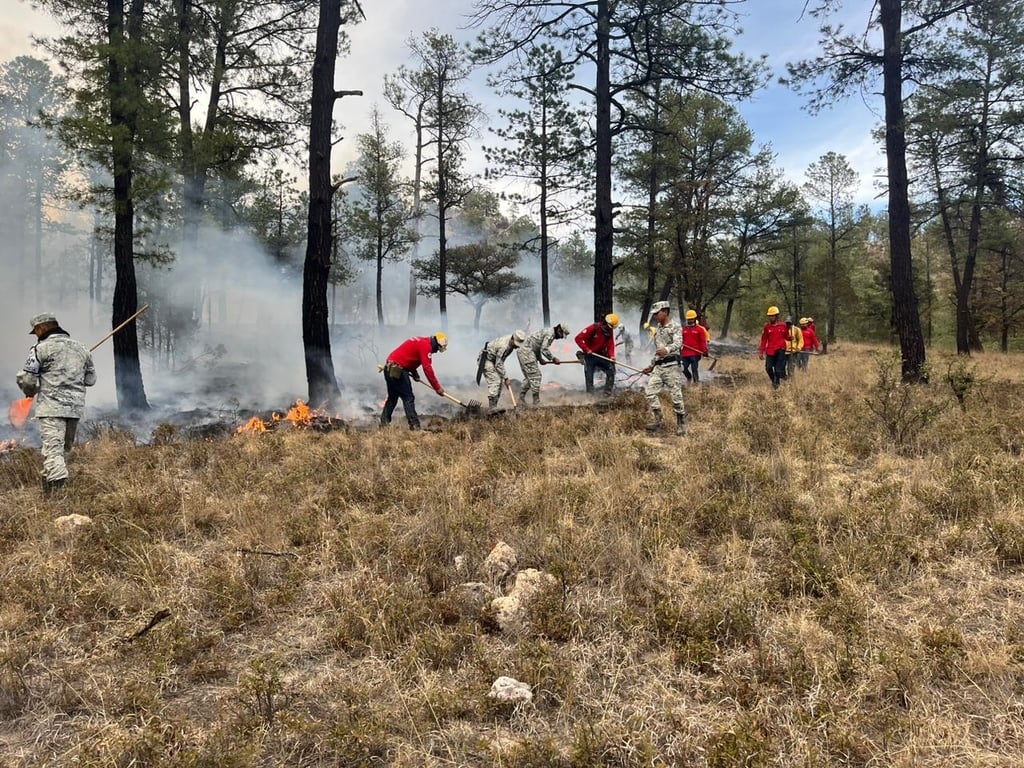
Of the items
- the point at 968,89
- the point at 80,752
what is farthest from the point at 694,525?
the point at 968,89

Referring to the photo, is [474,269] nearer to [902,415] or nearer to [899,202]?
[899,202]

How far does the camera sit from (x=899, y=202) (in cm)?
969

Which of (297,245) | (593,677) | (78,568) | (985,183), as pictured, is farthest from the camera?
(297,245)

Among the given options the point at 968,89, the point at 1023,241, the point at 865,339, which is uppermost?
the point at 968,89

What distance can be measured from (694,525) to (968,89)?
1474cm

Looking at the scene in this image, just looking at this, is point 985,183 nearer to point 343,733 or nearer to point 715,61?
point 715,61

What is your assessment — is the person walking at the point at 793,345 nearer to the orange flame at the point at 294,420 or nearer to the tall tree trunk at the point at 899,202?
the tall tree trunk at the point at 899,202

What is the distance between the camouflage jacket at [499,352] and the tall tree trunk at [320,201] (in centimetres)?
269

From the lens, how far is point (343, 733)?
6.65ft

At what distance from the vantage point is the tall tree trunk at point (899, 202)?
372 inches

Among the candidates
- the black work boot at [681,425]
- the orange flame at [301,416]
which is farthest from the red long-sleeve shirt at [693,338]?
the orange flame at [301,416]

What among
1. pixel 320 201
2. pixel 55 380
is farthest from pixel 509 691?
pixel 320 201

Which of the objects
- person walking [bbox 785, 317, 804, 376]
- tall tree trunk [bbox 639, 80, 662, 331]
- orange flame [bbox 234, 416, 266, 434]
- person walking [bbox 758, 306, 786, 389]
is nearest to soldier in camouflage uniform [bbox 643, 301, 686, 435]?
person walking [bbox 758, 306, 786, 389]

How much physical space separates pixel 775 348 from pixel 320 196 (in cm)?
849
